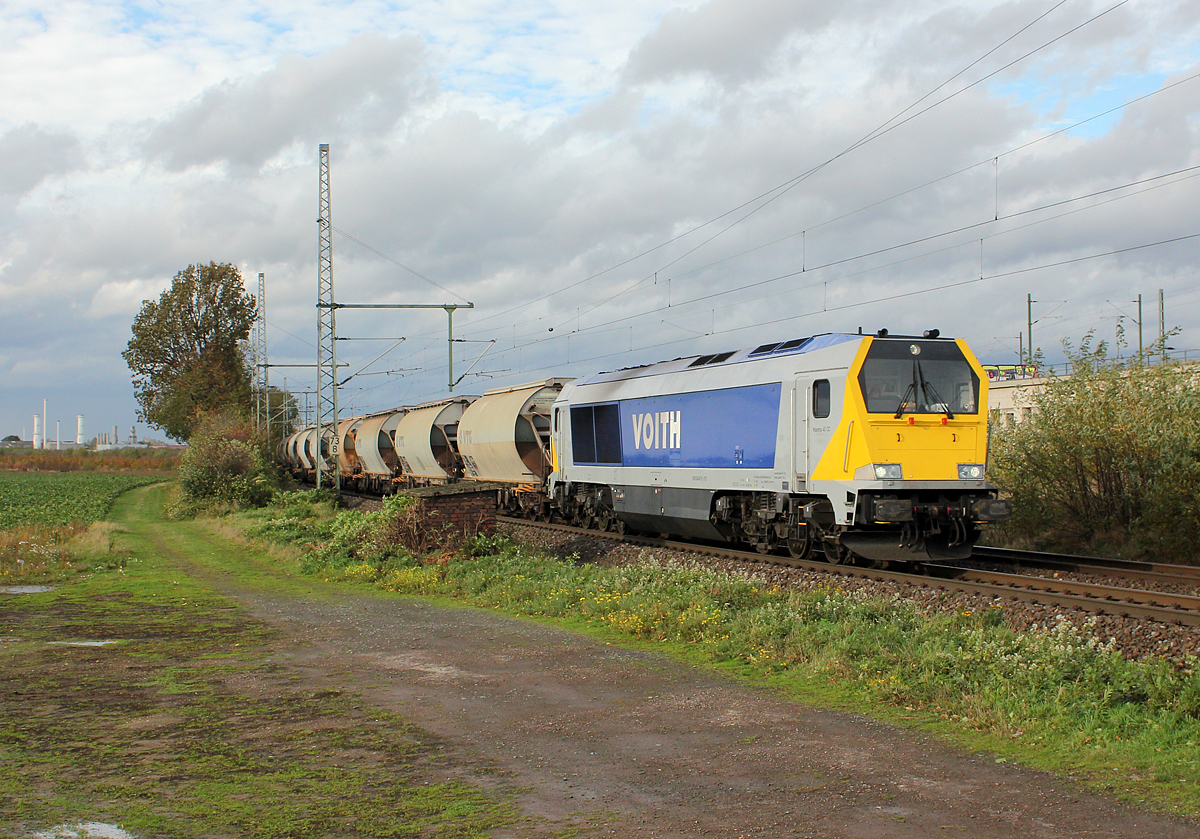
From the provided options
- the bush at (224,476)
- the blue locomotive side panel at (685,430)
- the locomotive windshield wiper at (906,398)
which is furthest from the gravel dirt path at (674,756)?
the bush at (224,476)

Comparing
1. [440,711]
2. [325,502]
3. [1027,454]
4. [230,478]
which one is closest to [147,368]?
[230,478]

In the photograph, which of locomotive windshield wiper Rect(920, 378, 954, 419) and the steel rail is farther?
locomotive windshield wiper Rect(920, 378, 954, 419)

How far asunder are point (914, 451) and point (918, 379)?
110cm

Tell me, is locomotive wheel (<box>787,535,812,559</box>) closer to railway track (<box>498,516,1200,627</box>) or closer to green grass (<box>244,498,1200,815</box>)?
railway track (<box>498,516,1200,627</box>)

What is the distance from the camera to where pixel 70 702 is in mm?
7863

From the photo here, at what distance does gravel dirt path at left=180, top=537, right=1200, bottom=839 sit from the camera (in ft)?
17.1

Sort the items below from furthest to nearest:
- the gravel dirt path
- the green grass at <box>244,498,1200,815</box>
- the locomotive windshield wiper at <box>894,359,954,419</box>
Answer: the locomotive windshield wiper at <box>894,359,954,419</box>, the green grass at <box>244,498,1200,815</box>, the gravel dirt path

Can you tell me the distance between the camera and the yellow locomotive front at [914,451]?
1395 cm

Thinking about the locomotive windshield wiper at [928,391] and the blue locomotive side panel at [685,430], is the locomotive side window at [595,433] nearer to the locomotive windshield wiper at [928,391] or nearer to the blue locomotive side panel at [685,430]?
the blue locomotive side panel at [685,430]

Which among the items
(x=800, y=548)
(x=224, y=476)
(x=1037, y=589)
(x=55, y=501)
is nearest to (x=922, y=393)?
(x=1037, y=589)

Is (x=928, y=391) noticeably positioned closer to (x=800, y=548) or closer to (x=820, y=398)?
(x=820, y=398)

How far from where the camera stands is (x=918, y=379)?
47.4 ft

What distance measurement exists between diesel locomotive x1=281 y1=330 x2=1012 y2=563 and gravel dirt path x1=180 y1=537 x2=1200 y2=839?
18.9 ft

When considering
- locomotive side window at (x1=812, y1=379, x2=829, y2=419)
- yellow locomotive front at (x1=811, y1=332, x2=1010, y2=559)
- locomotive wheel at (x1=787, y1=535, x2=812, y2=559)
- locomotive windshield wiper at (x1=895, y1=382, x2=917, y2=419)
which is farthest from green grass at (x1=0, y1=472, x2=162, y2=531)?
locomotive windshield wiper at (x1=895, y1=382, x2=917, y2=419)
